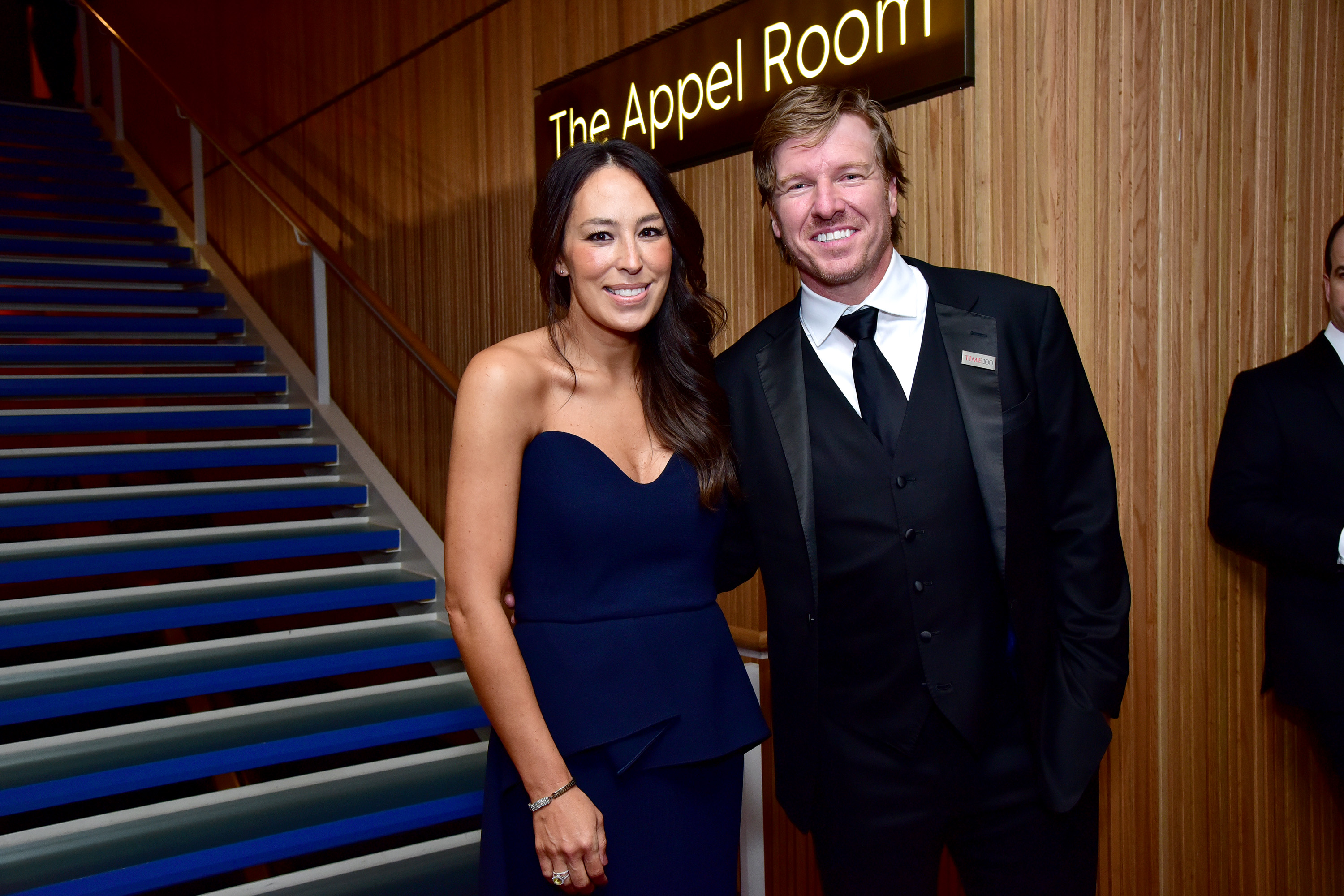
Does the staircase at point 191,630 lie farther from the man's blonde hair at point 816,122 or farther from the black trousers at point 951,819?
the man's blonde hair at point 816,122

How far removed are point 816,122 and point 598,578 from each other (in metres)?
0.82

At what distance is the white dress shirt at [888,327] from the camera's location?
5.67 ft

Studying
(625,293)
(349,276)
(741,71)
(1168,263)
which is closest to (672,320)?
(625,293)

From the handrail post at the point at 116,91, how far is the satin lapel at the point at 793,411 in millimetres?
7158

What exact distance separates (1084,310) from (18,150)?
23.4 feet

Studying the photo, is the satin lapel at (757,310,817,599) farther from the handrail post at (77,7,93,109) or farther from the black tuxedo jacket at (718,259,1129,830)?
the handrail post at (77,7,93,109)

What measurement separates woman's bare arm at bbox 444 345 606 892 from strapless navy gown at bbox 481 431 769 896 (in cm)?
5

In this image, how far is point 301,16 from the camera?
6.25 metres

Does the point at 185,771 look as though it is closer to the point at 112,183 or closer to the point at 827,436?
the point at 827,436

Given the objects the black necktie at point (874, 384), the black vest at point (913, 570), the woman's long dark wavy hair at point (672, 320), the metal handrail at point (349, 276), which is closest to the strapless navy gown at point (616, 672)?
the woman's long dark wavy hair at point (672, 320)

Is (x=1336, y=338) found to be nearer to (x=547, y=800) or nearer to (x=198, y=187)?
(x=547, y=800)

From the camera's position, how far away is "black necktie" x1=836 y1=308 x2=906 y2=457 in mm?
1686

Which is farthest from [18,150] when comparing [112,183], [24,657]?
[24,657]

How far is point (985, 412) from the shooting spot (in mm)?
1640
